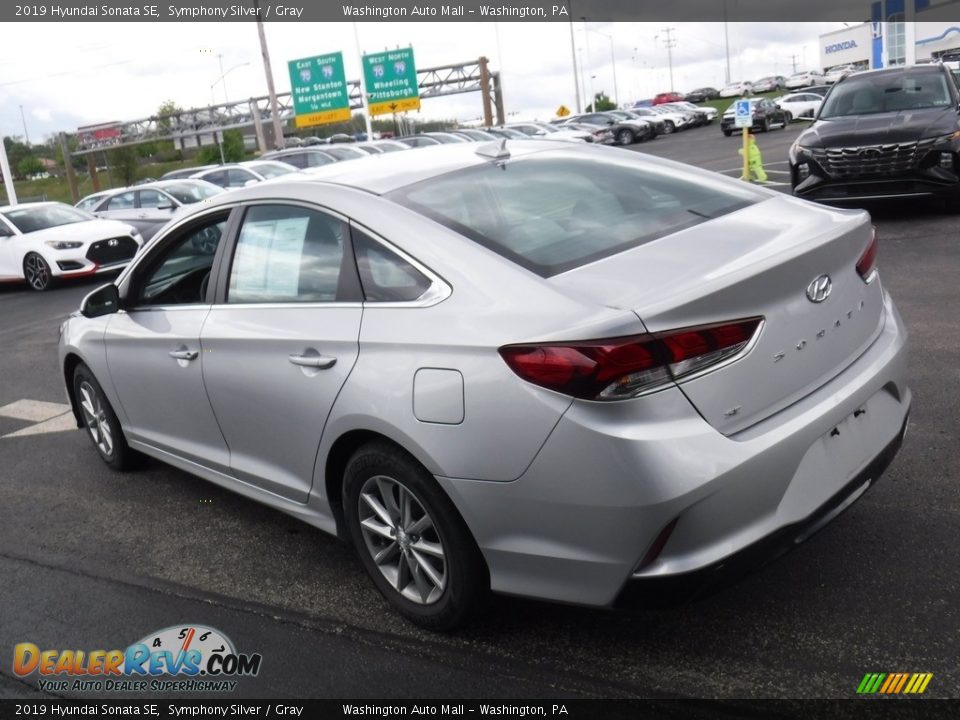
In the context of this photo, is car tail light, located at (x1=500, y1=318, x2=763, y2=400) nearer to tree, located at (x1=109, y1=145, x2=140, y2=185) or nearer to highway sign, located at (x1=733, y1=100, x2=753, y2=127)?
highway sign, located at (x1=733, y1=100, x2=753, y2=127)

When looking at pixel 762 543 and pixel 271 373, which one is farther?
pixel 271 373

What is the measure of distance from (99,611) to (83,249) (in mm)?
12766

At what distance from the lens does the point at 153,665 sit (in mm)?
3379

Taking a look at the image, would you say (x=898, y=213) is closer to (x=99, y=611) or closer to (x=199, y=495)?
(x=199, y=495)

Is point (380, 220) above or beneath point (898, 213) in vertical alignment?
above

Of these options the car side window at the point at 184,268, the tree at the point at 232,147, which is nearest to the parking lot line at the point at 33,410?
the car side window at the point at 184,268

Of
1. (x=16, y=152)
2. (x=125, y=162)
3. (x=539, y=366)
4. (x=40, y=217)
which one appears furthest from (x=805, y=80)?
(x=16, y=152)

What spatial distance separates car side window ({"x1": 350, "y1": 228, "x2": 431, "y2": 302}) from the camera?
3111mm

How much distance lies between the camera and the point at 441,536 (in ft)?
9.90

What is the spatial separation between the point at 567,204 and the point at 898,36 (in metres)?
75.0

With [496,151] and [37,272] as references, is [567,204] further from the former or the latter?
[37,272]

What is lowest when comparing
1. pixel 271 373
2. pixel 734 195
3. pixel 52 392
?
pixel 52 392

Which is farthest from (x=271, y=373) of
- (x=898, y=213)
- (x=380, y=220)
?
(x=898, y=213)

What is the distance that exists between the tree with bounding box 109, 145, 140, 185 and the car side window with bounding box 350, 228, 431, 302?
7445 centimetres
